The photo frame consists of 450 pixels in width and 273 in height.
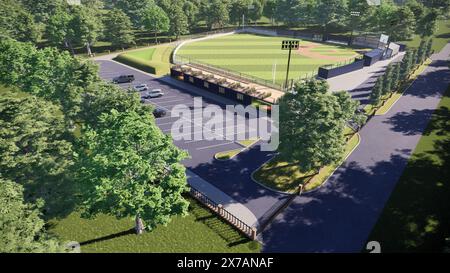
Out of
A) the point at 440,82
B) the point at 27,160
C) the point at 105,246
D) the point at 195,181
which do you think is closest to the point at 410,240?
the point at 195,181

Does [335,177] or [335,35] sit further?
[335,35]

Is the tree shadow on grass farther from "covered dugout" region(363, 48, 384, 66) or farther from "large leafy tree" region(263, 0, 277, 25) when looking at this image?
"large leafy tree" region(263, 0, 277, 25)

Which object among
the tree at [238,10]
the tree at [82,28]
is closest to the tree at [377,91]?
the tree at [82,28]

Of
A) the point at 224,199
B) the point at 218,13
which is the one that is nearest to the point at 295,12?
the point at 218,13

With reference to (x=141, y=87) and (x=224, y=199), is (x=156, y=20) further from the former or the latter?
(x=224, y=199)

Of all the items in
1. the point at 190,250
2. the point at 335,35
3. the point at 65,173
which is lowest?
the point at 190,250

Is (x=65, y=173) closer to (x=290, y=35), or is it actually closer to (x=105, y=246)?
(x=105, y=246)

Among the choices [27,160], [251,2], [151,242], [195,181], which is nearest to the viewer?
[27,160]

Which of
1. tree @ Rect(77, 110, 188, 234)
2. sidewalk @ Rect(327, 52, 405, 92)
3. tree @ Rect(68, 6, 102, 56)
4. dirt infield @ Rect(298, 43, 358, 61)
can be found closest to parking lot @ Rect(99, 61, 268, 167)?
tree @ Rect(77, 110, 188, 234)
